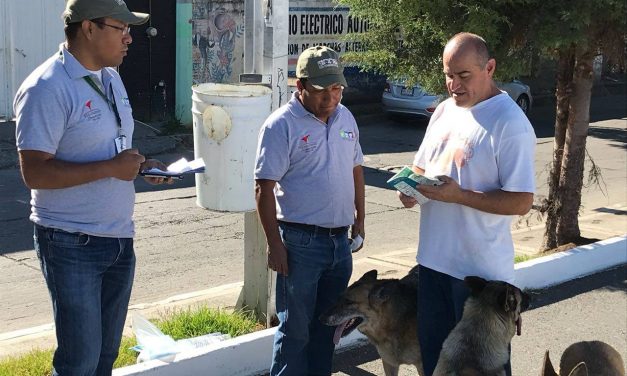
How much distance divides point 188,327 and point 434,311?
200 centimetres

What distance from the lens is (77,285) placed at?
3400mm

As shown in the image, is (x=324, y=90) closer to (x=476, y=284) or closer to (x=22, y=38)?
(x=476, y=284)

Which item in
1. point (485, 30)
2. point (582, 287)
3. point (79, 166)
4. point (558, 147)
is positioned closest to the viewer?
point (79, 166)

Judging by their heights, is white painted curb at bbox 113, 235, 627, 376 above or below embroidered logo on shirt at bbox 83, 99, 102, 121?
below

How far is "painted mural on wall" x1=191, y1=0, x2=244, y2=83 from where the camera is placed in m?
15.8

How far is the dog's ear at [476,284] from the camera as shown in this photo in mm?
3703

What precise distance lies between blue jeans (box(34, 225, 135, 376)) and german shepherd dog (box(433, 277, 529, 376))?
4.86 feet

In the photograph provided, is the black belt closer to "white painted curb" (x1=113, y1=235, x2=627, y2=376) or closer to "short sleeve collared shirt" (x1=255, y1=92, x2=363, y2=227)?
"short sleeve collared shirt" (x1=255, y1=92, x2=363, y2=227)

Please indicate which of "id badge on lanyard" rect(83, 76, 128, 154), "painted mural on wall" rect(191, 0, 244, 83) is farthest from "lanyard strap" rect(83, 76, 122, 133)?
"painted mural on wall" rect(191, 0, 244, 83)

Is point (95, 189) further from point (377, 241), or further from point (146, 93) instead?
point (146, 93)

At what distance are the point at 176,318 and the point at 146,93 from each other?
1067 centimetres

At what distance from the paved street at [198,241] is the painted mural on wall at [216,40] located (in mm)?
2958

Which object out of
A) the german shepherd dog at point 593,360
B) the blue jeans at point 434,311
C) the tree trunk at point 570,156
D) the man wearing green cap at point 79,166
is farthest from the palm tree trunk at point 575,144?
the man wearing green cap at point 79,166

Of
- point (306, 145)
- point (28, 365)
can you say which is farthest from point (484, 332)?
point (28, 365)
